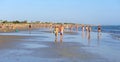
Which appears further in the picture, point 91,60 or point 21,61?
point 91,60

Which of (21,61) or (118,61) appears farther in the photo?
(118,61)

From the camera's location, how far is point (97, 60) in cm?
1448

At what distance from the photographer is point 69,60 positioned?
558 inches

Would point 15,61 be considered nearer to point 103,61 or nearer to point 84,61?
point 84,61

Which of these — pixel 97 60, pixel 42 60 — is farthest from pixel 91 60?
pixel 42 60

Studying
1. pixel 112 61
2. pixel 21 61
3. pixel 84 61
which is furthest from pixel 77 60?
pixel 21 61

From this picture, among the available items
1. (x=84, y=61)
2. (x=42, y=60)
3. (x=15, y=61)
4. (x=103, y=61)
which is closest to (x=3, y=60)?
(x=15, y=61)

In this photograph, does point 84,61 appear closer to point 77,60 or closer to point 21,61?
point 77,60

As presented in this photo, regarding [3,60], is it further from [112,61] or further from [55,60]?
[112,61]

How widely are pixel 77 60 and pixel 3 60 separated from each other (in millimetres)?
3506

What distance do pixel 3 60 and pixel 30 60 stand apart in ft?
4.09

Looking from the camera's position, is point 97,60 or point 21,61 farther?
point 97,60

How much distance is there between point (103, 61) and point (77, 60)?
1241 mm

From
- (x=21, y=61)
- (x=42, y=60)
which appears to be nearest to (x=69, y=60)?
(x=42, y=60)
